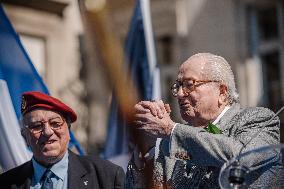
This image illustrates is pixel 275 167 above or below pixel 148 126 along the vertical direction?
below

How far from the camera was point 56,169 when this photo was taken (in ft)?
11.5

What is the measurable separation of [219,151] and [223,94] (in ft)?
1.65

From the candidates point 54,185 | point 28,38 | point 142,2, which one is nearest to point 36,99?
point 54,185

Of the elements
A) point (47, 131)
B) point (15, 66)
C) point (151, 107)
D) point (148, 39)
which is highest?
point (148, 39)

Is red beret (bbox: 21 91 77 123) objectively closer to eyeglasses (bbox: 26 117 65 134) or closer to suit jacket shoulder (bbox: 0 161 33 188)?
eyeglasses (bbox: 26 117 65 134)

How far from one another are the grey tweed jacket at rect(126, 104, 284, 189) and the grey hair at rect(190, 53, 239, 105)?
6cm

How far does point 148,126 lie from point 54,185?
107 centimetres

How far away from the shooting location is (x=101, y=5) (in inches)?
86.9

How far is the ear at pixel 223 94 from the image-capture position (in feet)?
9.96

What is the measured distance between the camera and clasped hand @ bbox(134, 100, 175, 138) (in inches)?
102

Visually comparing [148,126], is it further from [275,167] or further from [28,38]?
[28,38]

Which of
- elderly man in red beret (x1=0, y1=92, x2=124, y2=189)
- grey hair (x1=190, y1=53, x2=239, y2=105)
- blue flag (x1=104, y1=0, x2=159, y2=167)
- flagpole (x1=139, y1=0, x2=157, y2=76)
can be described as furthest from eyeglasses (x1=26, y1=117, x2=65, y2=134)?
flagpole (x1=139, y1=0, x2=157, y2=76)

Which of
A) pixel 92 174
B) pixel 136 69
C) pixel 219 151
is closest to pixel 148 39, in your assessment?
pixel 136 69

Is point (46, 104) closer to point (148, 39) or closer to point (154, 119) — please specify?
point (154, 119)
